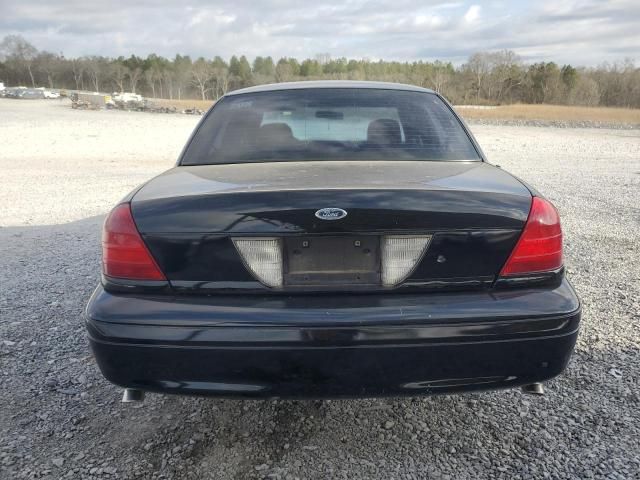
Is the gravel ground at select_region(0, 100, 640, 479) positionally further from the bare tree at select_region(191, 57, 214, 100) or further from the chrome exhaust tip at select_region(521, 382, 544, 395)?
the bare tree at select_region(191, 57, 214, 100)

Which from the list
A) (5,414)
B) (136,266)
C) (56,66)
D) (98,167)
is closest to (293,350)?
(136,266)

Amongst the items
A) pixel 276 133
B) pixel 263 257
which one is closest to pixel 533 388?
pixel 263 257

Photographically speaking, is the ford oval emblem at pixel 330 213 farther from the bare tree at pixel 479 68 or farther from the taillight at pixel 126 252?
the bare tree at pixel 479 68

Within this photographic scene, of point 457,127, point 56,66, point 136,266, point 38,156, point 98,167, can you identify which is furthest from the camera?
point 56,66

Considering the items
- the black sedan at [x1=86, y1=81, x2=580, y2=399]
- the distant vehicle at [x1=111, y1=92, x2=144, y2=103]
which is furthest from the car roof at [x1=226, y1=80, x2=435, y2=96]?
the distant vehicle at [x1=111, y1=92, x2=144, y2=103]

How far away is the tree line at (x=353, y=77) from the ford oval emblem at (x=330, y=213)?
7452 cm

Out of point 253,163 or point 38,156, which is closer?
point 253,163

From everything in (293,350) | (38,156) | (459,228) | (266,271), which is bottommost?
(38,156)

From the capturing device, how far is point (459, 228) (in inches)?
79.4

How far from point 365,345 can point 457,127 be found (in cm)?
175

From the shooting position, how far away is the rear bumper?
1.95 meters

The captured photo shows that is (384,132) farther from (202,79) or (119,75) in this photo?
(119,75)

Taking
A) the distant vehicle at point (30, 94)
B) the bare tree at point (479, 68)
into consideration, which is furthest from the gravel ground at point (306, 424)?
the bare tree at point (479, 68)

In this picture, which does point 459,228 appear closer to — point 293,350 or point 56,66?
point 293,350
